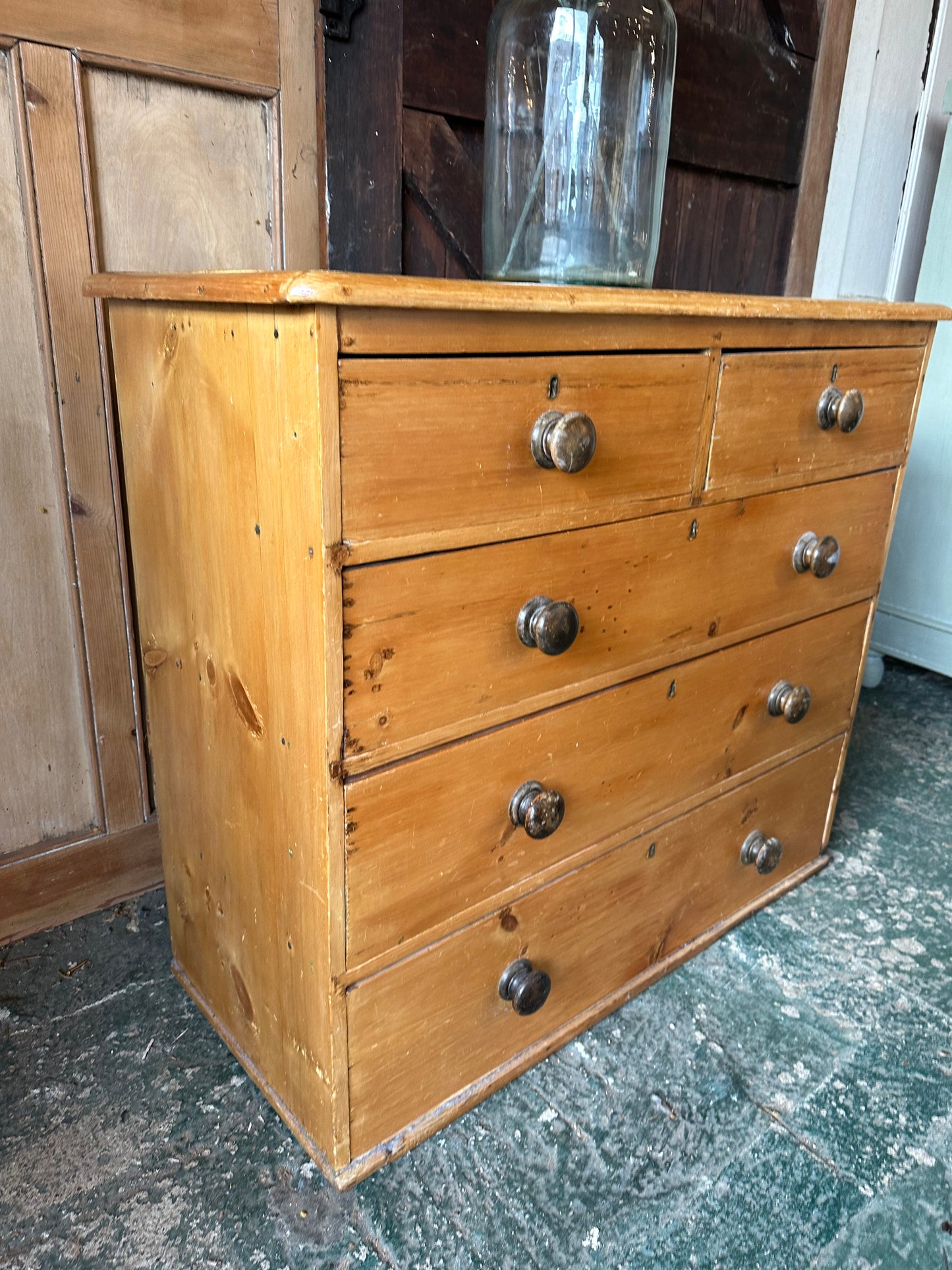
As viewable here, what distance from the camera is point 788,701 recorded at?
132 centimetres

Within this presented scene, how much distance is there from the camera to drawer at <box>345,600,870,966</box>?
0.91 metres

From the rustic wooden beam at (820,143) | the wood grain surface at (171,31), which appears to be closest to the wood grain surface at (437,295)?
the wood grain surface at (171,31)

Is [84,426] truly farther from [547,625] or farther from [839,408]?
[839,408]

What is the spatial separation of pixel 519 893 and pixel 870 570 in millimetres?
808

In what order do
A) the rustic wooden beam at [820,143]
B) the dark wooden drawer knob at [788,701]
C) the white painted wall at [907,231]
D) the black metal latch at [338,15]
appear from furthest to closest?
the white painted wall at [907,231]
the rustic wooden beam at [820,143]
the dark wooden drawer knob at [788,701]
the black metal latch at [338,15]

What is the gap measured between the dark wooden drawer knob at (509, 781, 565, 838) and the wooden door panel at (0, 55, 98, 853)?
2.42ft

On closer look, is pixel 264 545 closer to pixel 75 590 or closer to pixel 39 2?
pixel 75 590

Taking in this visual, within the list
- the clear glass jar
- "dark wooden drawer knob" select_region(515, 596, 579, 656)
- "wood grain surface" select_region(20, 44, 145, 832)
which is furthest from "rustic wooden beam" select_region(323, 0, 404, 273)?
"dark wooden drawer knob" select_region(515, 596, 579, 656)

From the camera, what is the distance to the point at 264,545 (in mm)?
834

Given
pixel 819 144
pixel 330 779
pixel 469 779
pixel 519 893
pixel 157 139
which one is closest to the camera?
pixel 330 779

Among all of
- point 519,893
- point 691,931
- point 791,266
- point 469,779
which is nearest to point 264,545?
point 469,779

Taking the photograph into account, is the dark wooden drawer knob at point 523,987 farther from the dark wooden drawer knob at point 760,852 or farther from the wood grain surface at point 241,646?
the dark wooden drawer knob at point 760,852

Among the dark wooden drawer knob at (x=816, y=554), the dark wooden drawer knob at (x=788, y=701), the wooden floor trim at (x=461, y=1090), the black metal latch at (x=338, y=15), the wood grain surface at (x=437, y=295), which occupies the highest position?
the black metal latch at (x=338, y=15)

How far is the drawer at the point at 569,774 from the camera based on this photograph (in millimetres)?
908
